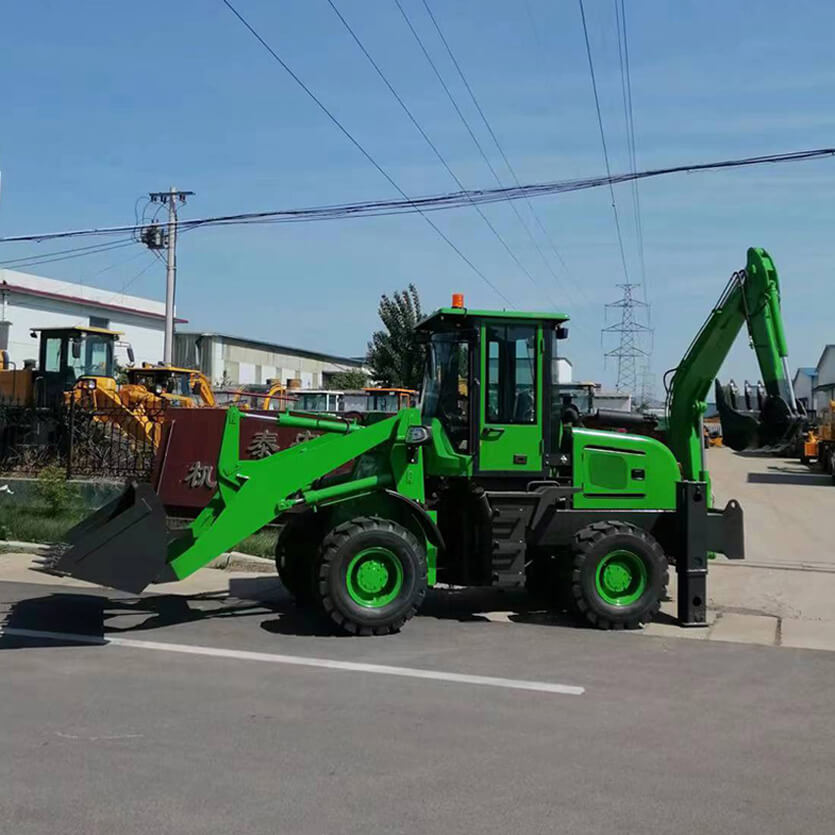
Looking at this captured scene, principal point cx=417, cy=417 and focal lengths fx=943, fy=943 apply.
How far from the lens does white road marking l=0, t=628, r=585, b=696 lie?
6.75 metres

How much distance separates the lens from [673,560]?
31.2ft

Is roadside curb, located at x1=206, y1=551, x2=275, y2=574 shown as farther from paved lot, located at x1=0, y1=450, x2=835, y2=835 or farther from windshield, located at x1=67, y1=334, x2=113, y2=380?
windshield, located at x1=67, y1=334, x2=113, y2=380

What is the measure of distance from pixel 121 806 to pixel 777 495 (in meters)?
21.7

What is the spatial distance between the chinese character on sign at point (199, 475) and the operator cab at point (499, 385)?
5402 mm

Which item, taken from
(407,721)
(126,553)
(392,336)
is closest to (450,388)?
(126,553)

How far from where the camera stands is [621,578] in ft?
28.7

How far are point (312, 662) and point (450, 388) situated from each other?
2.93m

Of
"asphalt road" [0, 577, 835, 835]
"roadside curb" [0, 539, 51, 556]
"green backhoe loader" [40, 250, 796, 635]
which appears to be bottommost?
"asphalt road" [0, 577, 835, 835]

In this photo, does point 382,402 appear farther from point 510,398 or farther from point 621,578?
point 621,578

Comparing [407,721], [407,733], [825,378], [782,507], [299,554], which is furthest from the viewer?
[825,378]

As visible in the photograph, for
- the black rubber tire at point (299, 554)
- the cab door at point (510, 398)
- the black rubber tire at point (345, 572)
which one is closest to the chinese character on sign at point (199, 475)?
the black rubber tire at point (299, 554)

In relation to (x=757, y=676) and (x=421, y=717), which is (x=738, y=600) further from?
(x=421, y=717)

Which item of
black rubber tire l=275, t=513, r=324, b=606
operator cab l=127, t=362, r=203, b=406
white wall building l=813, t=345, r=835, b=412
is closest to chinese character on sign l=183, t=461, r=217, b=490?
black rubber tire l=275, t=513, r=324, b=606

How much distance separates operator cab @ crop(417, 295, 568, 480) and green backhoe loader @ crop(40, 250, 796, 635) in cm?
1
